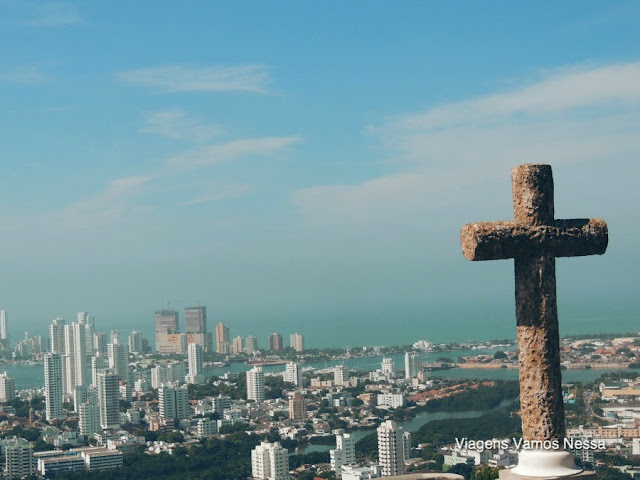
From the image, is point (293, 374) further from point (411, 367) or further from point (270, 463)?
point (270, 463)

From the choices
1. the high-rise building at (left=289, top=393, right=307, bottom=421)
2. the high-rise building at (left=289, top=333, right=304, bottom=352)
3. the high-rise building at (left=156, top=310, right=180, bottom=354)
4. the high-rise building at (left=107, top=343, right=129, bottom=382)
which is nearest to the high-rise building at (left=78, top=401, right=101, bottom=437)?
the high-rise building at (left=289, top=393, right=307, bottom=421)

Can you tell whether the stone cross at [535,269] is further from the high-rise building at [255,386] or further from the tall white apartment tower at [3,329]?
the tall white apartment tower at [3,329]

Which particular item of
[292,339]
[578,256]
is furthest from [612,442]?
[292,339]

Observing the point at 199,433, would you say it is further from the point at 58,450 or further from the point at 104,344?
the point at 104,344

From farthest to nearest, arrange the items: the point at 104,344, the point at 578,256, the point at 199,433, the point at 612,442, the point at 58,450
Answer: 1. the point at 104,344
2. the point at 199,433
3. the point at 58,450
4. the point at 612,442
5. the point at 578,256

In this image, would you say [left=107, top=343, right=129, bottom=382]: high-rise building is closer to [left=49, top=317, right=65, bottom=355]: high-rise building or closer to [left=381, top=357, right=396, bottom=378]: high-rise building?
[left=49, top=317, right=65, bottom=355]: high-rise building

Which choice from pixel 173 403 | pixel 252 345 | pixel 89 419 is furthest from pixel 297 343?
pixel 89 419
